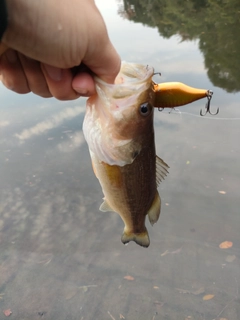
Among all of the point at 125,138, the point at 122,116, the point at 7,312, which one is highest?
the point at 122,116

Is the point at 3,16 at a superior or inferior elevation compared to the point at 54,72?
superior

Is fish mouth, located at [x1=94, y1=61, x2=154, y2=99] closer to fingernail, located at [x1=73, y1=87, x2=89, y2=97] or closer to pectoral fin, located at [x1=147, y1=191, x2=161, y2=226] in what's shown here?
fingernail, located at [x1=73, y1=87, x2=89, y2=97]

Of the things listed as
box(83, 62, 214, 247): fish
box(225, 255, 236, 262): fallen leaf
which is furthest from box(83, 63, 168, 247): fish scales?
box(225, 255, 236, 262): fallen leaf

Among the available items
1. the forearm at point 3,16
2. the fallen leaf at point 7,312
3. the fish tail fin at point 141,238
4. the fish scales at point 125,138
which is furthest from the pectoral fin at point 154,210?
the fallen leaf at point 7,312

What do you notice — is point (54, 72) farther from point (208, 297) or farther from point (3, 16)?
point (208, 297)

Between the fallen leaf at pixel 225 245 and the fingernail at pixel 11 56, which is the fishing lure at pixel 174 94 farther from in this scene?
the fallen leaf at pixel 225 245

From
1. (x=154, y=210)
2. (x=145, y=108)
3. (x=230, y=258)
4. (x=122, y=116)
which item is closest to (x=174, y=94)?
(x=145, y=108)
